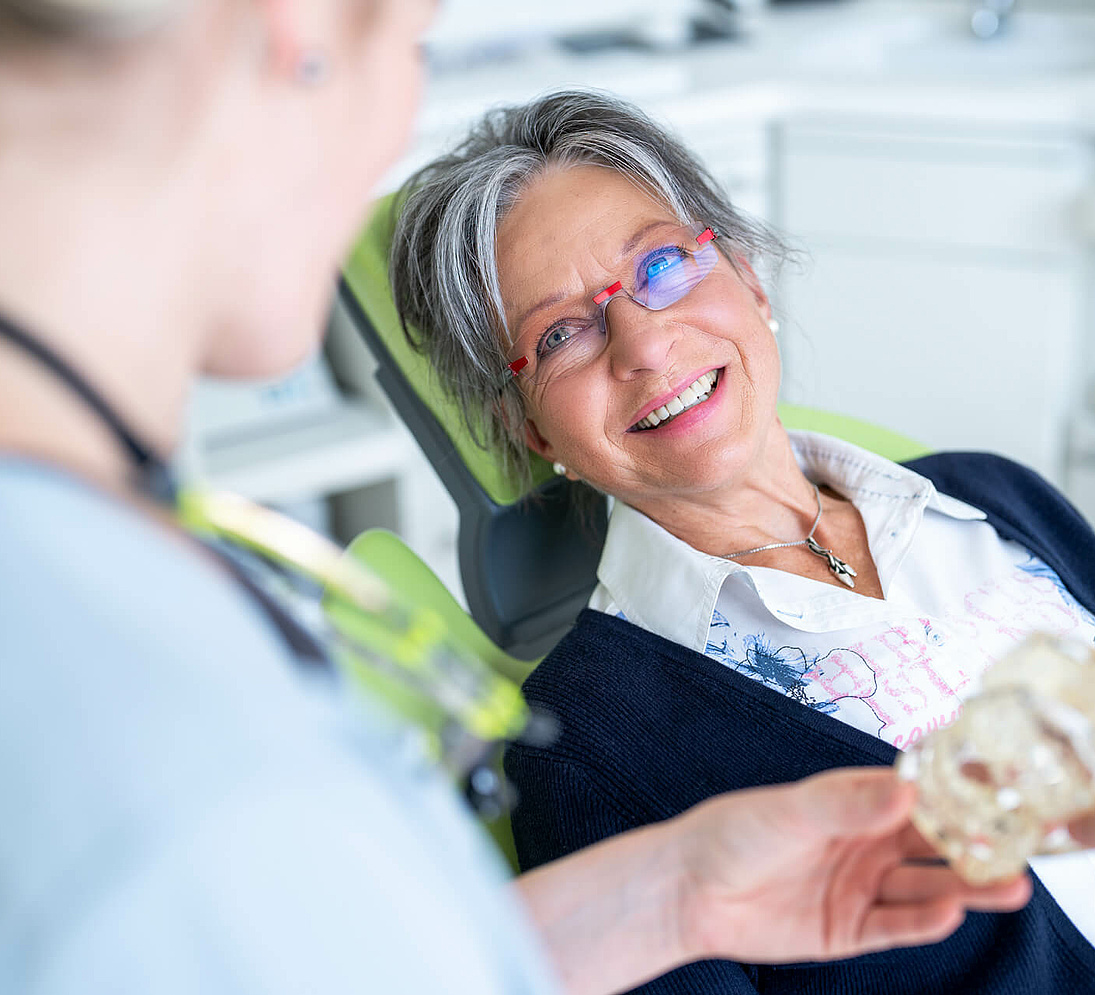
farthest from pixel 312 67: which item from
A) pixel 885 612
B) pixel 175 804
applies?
pixel 885 612

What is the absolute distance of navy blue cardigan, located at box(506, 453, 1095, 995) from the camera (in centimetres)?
108

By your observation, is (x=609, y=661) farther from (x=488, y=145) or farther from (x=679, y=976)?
(x=488, y=145)

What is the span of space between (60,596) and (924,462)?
124 cm

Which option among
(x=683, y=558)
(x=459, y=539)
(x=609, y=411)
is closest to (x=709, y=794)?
(x=683, y=558)

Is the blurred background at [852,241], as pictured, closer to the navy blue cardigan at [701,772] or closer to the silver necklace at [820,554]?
the silver necklace at [820,554]

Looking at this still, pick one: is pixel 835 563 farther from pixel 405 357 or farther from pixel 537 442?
pixel 405 357

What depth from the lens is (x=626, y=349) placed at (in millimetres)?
1296

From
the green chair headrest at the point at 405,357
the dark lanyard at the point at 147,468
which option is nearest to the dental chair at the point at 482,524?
the green chair headrest at the point at 405,357

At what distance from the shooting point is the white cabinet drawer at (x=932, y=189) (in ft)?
8.59

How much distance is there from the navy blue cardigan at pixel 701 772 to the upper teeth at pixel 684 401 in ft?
0.76

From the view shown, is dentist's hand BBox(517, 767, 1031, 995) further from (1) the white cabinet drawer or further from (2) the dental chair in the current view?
(1) the white cabinet drawer

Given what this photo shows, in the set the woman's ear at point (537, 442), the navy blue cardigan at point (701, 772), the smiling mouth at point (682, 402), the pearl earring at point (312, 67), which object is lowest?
the navy blue cardigan at point (701, 772)

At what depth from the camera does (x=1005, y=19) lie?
332cm

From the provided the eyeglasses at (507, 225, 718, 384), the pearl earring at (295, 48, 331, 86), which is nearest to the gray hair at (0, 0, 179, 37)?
the pearl earring at (295, 48, 331, 86)
